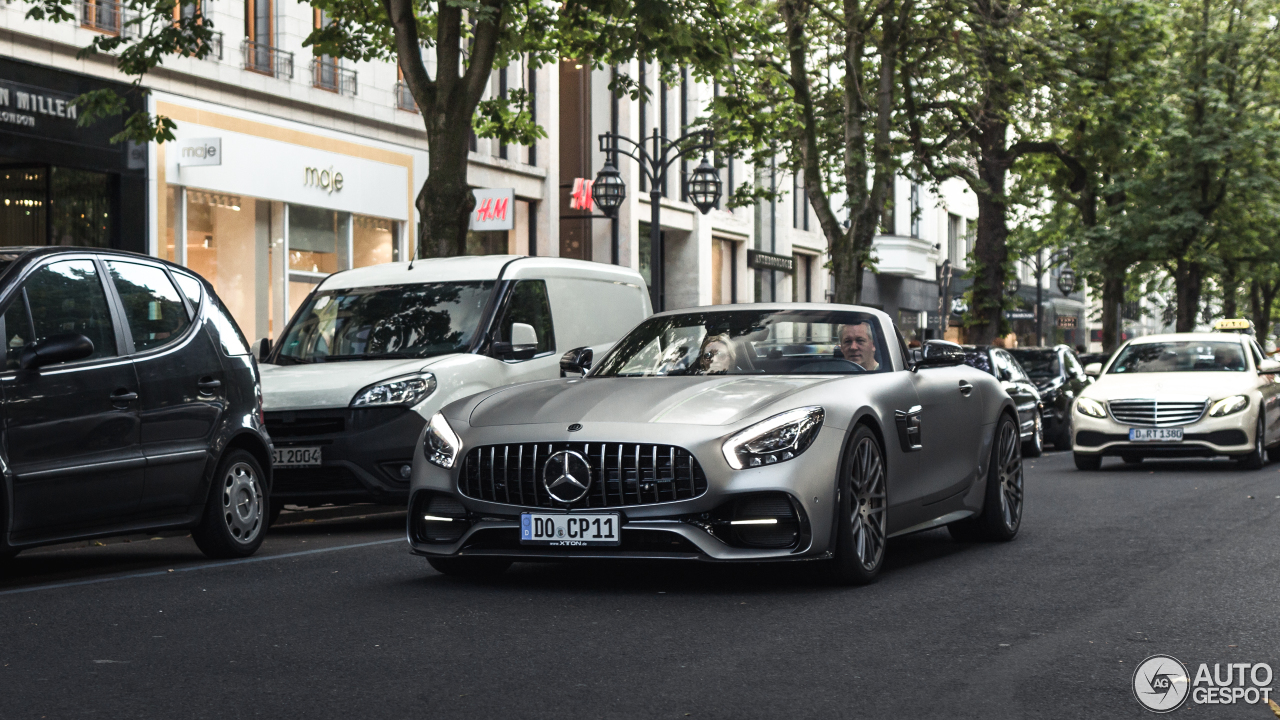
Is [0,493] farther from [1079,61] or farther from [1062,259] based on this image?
[1062,259]

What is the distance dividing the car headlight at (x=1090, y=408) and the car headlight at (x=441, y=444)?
11973mm

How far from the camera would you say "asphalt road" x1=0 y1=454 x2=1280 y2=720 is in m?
5.41

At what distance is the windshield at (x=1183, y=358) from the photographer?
771 inches

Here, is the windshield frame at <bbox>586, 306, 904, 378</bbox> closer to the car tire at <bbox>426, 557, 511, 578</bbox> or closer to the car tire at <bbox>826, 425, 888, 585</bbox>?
the car tire at <bbox>826, 425, 888, 585</bbox>

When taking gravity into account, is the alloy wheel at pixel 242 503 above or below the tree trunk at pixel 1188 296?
below

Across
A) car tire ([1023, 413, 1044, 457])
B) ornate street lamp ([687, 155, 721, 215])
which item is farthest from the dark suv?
car tire ([1023, 413, 1044, 457])

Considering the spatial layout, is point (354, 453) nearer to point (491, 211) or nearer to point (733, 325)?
point (733, 325)

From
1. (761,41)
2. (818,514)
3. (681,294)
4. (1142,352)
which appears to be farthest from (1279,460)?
(681,294)

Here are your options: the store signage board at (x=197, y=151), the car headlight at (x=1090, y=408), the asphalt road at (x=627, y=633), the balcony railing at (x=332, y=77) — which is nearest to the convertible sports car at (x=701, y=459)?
the asphalt road at (x=627, y=633)

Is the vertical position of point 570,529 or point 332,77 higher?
point 332,77

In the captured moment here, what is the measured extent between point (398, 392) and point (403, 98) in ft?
65.1

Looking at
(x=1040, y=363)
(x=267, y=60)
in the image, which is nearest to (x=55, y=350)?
(x=267, y=60)
